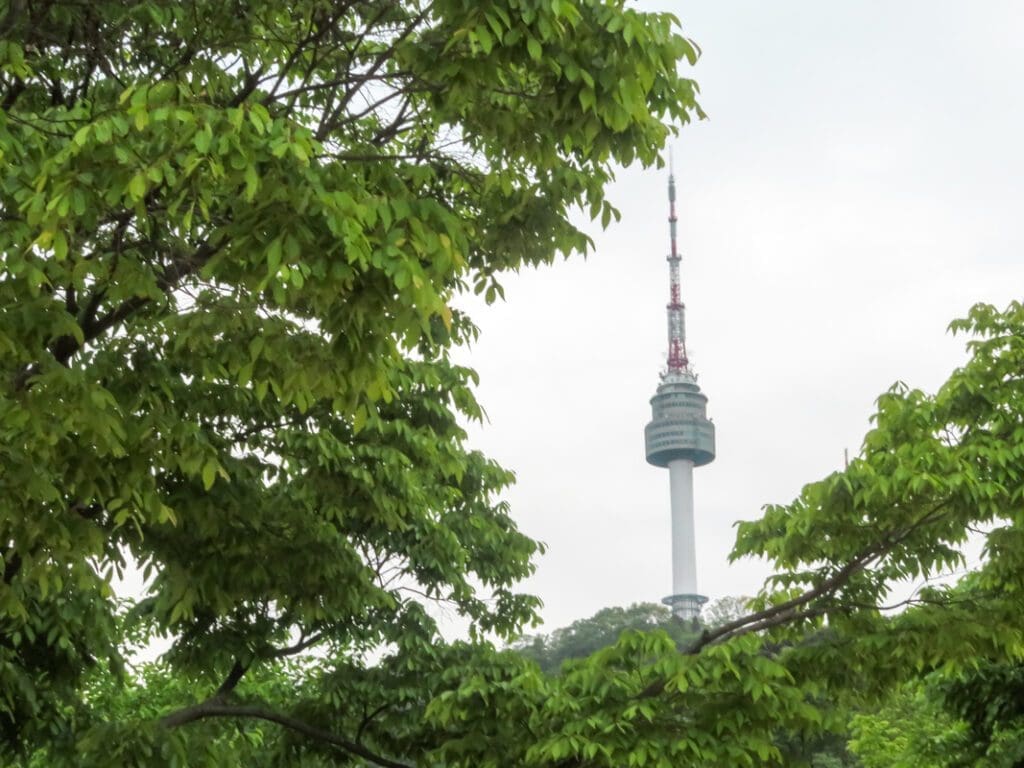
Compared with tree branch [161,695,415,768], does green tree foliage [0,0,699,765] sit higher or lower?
higher

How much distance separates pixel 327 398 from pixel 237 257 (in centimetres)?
511

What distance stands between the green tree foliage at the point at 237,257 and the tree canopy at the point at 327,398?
0.03 metres

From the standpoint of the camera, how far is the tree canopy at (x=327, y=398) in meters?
7.25

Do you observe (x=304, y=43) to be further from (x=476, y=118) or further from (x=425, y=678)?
(x=425, y=678)

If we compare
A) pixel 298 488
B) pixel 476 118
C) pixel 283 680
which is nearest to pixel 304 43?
pixel 476 118

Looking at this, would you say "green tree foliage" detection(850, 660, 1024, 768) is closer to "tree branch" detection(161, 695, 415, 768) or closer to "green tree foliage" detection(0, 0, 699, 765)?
"tree branch" detection(161, 695, 415, 768)

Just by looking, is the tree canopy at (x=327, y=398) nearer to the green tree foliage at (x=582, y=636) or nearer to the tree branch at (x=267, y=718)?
the tree branch at (x=267, y=718)

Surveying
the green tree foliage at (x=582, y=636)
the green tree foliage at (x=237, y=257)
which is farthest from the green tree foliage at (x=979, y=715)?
the green tree foliage at (x=582, y=636)

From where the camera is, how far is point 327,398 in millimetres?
12242

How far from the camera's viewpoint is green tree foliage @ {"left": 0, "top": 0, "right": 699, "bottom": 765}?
23.2 ft

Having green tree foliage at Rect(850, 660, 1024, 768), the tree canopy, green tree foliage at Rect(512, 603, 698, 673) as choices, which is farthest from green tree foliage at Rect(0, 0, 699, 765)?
green tree foliage at Rect(512, 603, 698, 673)

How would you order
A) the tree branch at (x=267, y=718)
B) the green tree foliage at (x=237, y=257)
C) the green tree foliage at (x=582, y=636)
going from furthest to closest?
the green tree foliage at (x=582, y=636) < the tree branch at (x=267, y=718) < the green tree foliage at (x=237, y=257)

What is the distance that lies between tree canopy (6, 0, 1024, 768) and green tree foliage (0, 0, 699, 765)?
0.03 metres

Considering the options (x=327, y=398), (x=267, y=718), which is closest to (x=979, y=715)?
(x=267, y=718)
